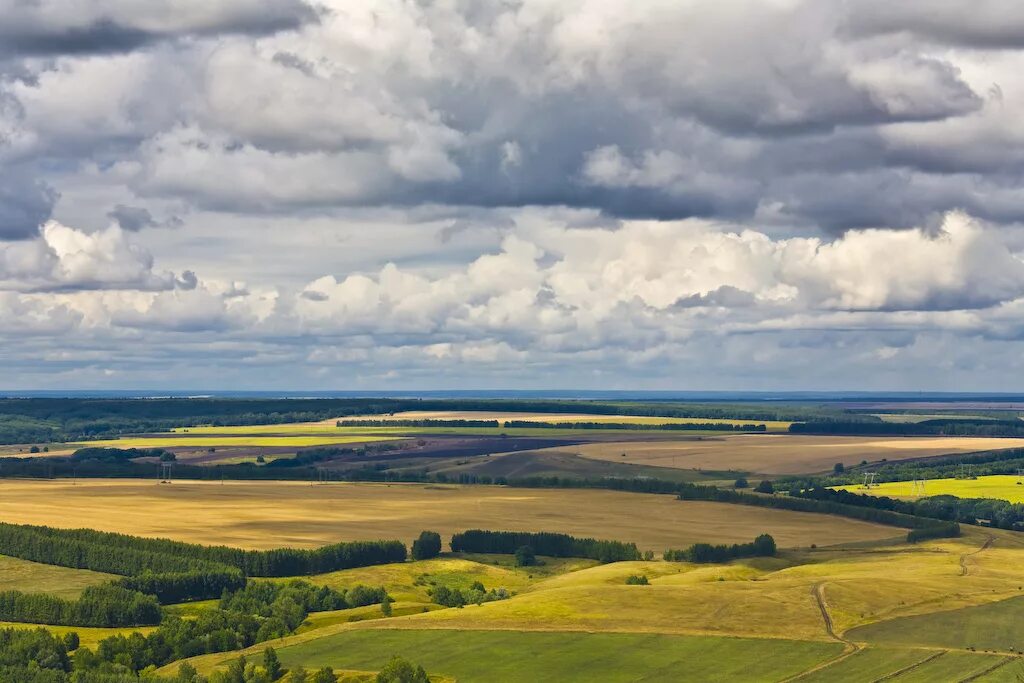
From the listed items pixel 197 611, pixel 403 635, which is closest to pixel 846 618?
pixel 403 635

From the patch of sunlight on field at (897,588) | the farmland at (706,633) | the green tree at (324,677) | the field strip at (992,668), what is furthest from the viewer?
the patch of sunlight on field at (897,588)

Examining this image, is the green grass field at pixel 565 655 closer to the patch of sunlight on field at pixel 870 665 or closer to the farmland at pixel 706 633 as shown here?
the farmland at pixel 706 633

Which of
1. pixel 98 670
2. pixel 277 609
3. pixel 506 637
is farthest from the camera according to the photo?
pixel 277 609

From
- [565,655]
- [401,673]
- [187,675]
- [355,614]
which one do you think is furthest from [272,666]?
[355,614]

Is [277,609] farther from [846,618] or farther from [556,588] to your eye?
[846,618]

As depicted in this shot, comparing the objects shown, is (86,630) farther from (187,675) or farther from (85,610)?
(187,675)

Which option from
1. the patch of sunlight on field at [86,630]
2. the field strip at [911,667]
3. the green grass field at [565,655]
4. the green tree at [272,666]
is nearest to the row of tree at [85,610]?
the patch of sunlight on field at [86,630]
